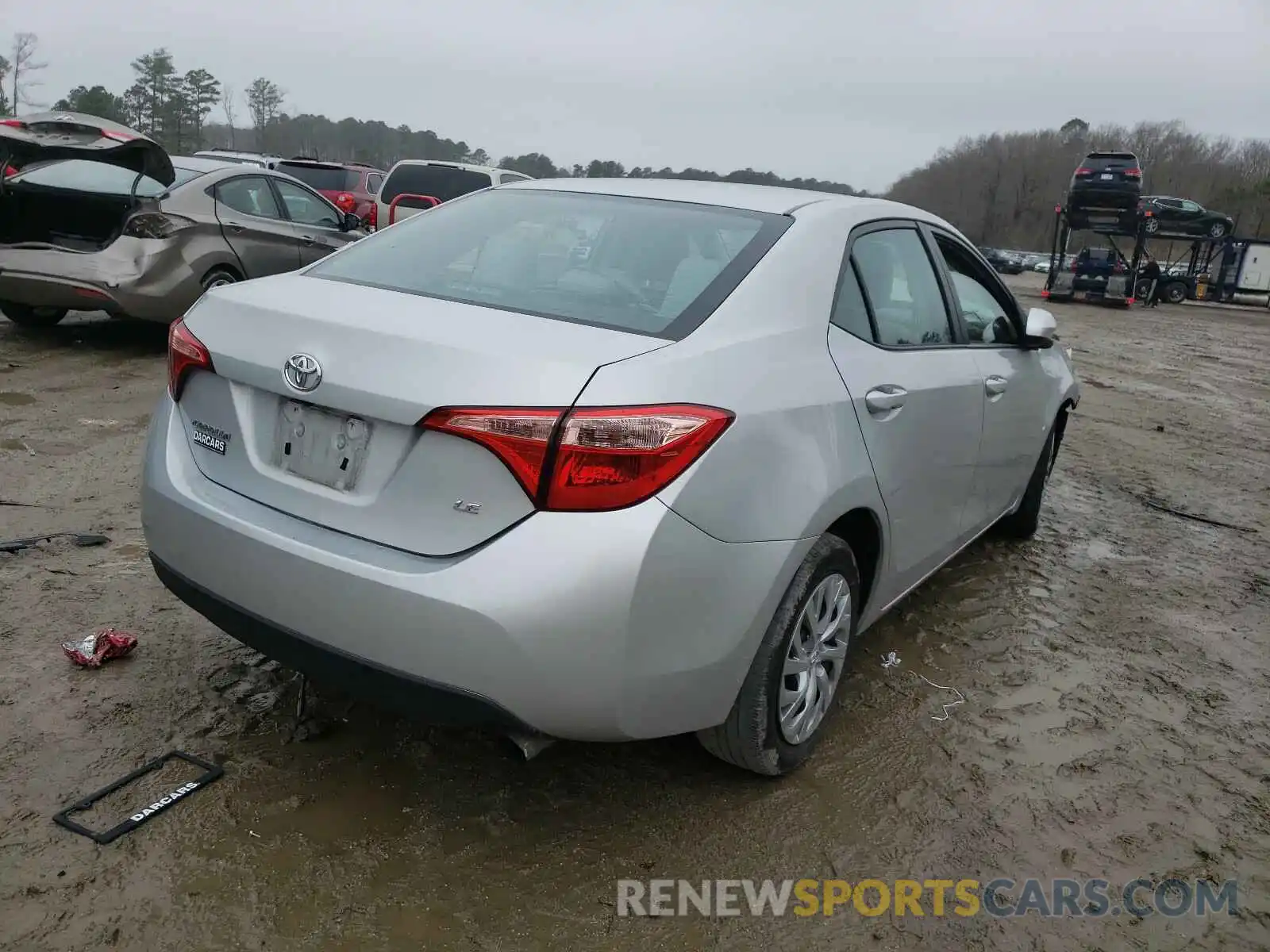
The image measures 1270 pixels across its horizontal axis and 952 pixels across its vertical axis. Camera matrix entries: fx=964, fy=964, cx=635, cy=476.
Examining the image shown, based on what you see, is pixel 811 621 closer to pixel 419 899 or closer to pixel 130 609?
pixel 419 899

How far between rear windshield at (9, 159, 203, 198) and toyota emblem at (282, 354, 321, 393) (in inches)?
243

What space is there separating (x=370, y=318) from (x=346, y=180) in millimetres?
14119

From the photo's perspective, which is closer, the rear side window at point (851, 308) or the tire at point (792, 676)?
the tire at point (792, 676)

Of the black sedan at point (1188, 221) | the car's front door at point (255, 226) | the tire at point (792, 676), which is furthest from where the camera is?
the black sedan at point (1188, 221)

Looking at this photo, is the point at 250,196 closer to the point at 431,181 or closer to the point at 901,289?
the point at 431,181

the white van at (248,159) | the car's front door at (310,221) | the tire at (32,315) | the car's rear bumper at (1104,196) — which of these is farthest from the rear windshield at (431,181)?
the car's rear bumper at (1104,196)

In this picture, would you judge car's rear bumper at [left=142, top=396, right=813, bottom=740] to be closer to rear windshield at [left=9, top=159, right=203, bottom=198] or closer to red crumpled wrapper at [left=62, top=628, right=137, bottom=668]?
red crumpled wrapper at [left=62, top=628, right=137, bottom=668]

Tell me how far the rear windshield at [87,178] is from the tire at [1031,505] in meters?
6.55

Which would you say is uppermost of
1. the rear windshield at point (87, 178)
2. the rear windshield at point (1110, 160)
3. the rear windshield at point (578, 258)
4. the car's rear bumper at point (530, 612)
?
the rear windshield at point (1110, 160)

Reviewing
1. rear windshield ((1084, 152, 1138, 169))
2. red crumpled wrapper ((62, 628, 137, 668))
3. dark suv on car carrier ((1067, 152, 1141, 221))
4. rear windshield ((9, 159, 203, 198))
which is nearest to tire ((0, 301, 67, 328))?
rear windshield ((9, 159, 203, 198))

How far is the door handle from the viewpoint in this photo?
2.71 m

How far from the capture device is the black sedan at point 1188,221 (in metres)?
30.9

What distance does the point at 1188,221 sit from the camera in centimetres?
3150

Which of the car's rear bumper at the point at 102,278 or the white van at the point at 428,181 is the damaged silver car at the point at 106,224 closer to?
the car's rear bumper at the point at 102,278
